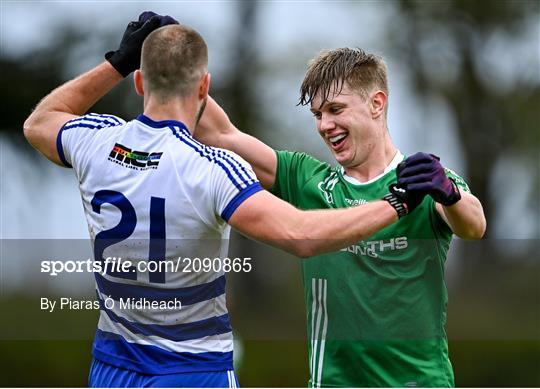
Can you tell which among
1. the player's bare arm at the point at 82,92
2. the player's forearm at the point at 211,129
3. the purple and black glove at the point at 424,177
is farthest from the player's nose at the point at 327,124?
the player's bare arm at the point at 82,92

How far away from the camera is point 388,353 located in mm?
4508

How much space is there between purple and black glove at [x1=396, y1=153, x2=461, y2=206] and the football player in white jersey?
0.22ft

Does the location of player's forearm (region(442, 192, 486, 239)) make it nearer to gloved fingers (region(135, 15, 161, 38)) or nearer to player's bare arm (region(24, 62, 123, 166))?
gloved fingers (region(135, 15, 161, 38))

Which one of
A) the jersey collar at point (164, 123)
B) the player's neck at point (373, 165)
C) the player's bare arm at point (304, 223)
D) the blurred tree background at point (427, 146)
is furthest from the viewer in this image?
the blurred tree background at point (427, 146)

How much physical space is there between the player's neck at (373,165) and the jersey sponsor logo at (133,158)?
120 centimetres

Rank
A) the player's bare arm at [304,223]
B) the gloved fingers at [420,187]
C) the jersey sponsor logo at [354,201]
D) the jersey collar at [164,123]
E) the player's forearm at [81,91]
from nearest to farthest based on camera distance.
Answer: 1. the player's bare arm at [304,223]
2. the gloved fingers at [420,187]
3. the jersey collar at [164,123]
4. the player's forearm at [81,91]
5. the jersey sponsor logo at [354,201]

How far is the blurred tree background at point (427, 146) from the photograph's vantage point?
9.87 metres

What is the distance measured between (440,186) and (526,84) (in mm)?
11756

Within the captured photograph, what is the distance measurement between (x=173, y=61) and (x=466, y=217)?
57.2 inches

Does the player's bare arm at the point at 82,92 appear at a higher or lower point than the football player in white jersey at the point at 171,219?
higher

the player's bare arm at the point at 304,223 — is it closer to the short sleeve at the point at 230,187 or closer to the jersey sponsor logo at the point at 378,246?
the short sleeve at the point at 230,187

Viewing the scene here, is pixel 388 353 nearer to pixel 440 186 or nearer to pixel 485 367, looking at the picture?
pixel 440 186

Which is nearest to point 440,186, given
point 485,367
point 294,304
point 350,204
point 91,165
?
point 350,204

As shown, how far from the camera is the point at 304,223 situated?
386cm
